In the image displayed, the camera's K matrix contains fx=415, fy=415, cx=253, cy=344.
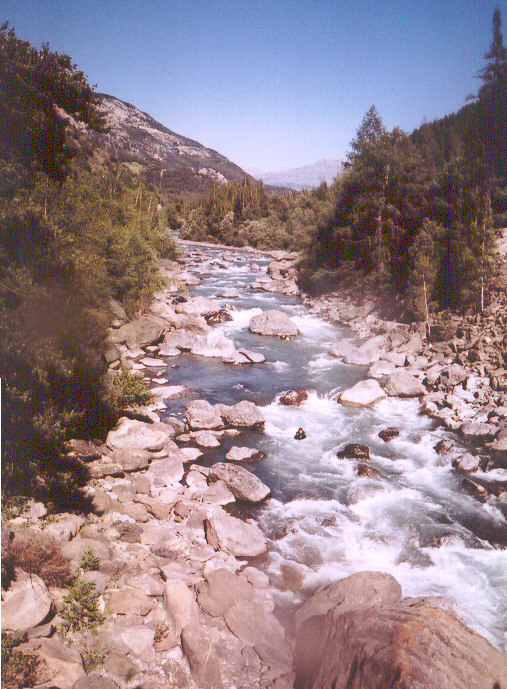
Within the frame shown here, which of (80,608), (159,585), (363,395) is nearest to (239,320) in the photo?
(363,395)

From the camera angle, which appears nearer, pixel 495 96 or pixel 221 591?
pixel 221 591

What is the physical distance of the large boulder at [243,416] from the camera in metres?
13.8

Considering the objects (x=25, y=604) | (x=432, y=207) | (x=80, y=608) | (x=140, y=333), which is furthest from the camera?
(x=432, y=207)

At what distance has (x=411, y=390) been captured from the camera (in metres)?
16.1

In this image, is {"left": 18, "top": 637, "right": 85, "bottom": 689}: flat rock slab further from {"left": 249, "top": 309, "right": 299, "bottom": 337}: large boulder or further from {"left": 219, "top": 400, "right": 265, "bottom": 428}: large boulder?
{"left": 249, "top": 309, "right": 299, "bottom": 337}: large boulder

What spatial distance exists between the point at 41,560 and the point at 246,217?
2816 inches

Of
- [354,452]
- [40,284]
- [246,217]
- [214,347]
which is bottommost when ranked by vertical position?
[354,452]

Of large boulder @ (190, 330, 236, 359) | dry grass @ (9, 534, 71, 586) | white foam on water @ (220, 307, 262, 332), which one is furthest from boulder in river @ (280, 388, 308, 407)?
dry grass @ (9, 534, 71, 586)

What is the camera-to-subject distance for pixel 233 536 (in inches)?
334

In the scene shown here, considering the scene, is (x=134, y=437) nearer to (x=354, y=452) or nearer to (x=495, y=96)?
(x=354, y=452)

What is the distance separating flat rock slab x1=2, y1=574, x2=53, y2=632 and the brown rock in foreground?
12.0 feet

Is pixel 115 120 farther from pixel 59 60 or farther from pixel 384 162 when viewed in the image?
pixel 59 60

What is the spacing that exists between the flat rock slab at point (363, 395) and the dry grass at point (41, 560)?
1134cm

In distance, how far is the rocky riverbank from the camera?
5242 millimetres
